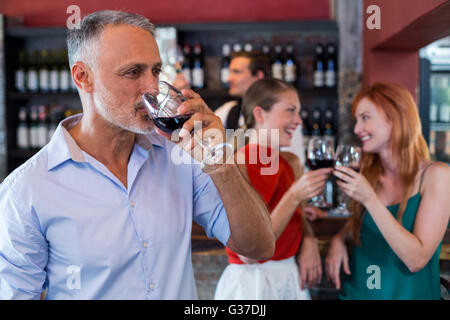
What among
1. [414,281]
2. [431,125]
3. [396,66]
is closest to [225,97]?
[396,66]

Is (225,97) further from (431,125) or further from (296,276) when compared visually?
(296,276)

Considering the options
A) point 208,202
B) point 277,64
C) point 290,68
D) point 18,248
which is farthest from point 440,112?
point 18,248

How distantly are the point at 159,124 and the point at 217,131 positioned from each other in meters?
0.15

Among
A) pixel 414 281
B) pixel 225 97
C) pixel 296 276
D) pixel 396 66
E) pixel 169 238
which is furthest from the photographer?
pixel 225 97

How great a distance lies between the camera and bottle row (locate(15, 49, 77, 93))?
3.65 meters

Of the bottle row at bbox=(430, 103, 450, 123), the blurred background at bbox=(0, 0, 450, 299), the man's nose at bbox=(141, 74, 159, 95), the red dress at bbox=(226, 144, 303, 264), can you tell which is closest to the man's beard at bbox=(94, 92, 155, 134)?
the man's nose at bbox=(141, 74, 159, 95)

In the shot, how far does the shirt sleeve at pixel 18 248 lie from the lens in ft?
3.02

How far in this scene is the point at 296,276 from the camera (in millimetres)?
1666

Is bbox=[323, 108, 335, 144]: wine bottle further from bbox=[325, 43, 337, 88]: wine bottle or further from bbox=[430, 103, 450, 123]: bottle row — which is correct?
bbox=[430, 103, 450, 123]: bottle row

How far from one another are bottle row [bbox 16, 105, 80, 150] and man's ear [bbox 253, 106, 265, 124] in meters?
2.47

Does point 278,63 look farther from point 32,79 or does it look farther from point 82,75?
point 82,75

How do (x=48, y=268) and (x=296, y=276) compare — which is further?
(x=296, y=276)

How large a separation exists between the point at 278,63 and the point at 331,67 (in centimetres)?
43

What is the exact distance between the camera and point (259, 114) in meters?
1.71
